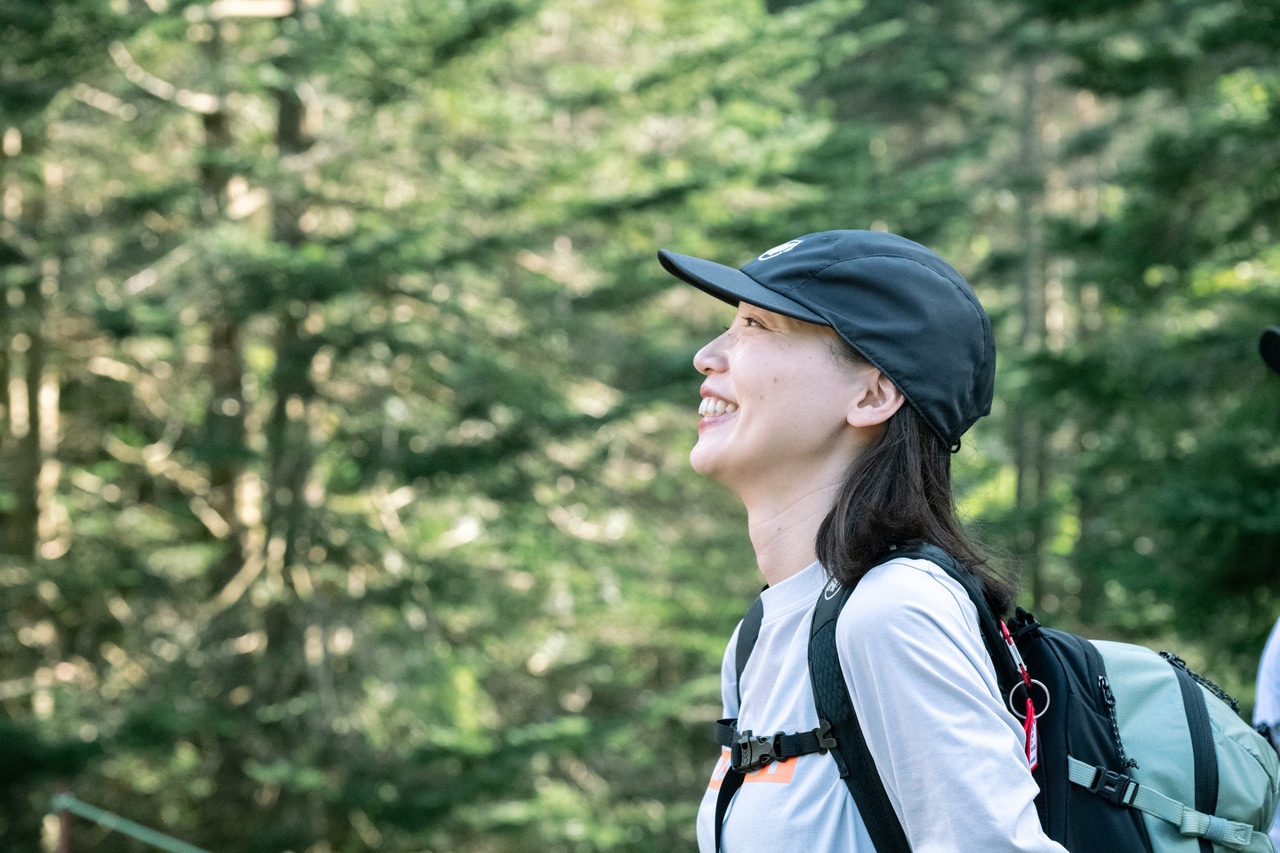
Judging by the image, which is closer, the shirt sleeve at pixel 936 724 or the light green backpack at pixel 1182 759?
the shirt sleeve at pixel 936 724

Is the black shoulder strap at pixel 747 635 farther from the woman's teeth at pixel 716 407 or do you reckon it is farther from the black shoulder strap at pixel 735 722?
the woman's teeth at pixel 716 407

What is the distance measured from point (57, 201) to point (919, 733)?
10.5 meters

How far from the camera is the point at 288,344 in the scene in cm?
803

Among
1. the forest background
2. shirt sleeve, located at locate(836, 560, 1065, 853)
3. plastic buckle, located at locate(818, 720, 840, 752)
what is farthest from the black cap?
the forest background

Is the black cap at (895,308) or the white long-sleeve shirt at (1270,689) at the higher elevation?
the black cap at (895,308)

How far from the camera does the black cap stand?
1.51 m

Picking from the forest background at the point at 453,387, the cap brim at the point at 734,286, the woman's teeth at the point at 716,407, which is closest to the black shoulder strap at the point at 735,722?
the woman's teeth at the point at 716,407

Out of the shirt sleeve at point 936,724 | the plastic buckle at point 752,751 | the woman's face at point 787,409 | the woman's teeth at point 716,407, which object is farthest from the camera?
the woman's teeth at point 716,407

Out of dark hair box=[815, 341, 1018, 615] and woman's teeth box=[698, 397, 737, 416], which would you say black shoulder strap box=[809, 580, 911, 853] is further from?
woman's teeth box=[698, 397, 737, 416]

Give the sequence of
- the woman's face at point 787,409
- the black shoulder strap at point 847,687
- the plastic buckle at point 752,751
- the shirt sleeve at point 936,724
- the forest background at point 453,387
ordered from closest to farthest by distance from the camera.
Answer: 1. the shirt sleeve at point 936,724
2. the black shoulder strap at point 847,687
3. the plastic buckle at point 752,751
4. the woman's face at point 787,409
5. the forest background at point 453,387

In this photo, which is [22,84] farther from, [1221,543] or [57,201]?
[1221,543]

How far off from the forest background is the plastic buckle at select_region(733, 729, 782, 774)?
14.4 ft

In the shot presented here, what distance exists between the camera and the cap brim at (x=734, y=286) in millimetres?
1531

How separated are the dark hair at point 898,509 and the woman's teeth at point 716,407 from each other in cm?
20
